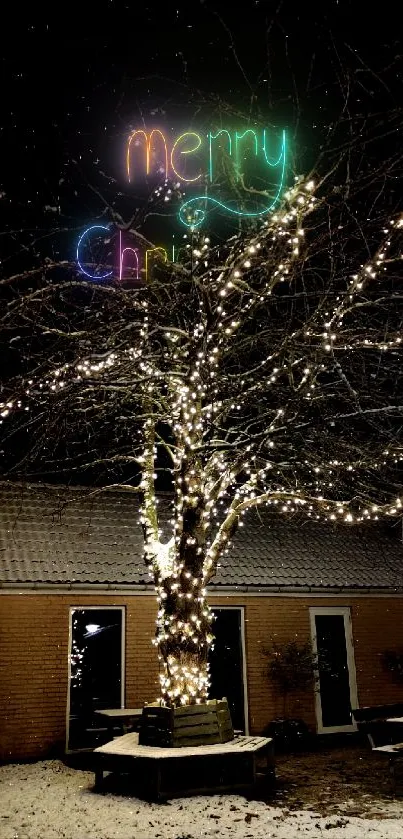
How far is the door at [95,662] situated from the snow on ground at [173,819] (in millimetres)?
3259

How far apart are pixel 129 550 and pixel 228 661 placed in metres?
2.80

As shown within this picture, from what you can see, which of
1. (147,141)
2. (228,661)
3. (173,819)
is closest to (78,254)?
(147,141)

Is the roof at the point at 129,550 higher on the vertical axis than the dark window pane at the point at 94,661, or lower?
higher

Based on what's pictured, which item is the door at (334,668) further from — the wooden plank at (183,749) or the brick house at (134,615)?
the wooden plank at (183,749)

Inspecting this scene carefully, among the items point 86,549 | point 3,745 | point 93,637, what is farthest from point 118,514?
point 3,745

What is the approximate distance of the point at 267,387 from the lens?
9.00 meters

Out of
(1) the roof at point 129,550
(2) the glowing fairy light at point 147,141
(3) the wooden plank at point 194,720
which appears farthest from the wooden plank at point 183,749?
(2) the glowing fairy light at point 147,141

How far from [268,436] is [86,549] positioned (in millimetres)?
5194

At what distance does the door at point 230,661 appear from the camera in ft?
40.2

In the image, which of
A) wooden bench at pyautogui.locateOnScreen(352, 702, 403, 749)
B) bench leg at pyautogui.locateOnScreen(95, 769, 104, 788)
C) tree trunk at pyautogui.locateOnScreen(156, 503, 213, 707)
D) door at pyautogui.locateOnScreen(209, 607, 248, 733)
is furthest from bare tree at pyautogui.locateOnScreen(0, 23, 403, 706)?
door at pyautogui.locateOnScreen(209, 607, 248, 733)

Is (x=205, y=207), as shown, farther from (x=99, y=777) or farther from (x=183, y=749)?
(x=99, y=777)

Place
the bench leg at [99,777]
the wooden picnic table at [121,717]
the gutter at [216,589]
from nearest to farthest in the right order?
the bench leg at [99,777], the wooden picnic table at [121,717], the gutter at [216,589]

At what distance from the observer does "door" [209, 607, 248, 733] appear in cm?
1224

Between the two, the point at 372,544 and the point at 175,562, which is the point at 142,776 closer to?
the point at 175,562
